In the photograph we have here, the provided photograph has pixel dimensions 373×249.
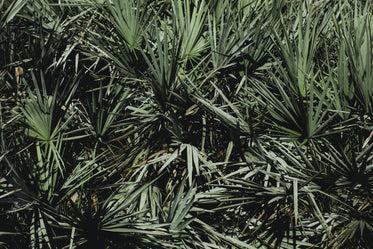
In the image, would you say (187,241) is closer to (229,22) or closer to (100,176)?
(100,176)

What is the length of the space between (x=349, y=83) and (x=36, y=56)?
234 centimetres

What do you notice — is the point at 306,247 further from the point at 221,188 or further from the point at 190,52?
the point at 190,52

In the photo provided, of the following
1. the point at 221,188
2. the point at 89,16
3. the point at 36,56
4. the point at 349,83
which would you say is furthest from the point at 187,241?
the point at 89,16

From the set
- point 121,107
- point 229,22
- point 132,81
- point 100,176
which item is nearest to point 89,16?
→ point 132,81

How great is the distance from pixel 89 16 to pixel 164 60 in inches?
42.6

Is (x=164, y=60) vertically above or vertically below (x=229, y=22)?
below

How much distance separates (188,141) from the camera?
7.75 ft

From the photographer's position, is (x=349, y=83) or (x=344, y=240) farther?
(x=349, y=83)

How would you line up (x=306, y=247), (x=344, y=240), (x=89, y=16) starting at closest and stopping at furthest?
(x=344, y=240), (x=306, y=247), (x=89, y=16)

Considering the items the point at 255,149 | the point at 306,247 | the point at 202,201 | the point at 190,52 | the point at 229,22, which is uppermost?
the point at 229,22

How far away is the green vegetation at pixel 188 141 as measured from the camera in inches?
79.5

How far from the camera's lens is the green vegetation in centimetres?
202

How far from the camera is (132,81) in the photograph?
2.54 meters

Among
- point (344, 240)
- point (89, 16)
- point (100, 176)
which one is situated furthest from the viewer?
point (89, 16)
